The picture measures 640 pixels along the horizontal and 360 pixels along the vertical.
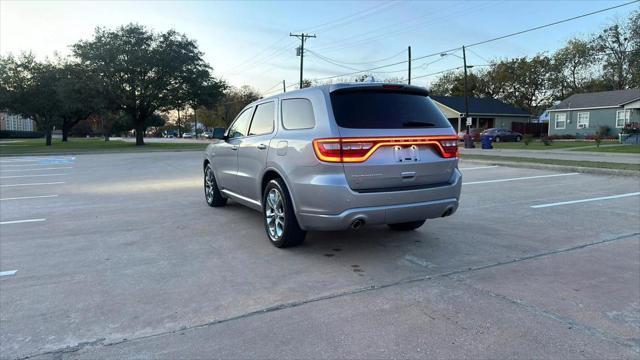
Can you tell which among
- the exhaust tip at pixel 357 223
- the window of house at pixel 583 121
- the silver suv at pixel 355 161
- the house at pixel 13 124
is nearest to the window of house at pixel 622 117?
the window of house at pixel 583 121

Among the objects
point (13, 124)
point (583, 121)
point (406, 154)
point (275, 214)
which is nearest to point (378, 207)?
point (406, 154)

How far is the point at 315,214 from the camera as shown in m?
4.74

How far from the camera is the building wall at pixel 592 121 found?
40350 millimetres

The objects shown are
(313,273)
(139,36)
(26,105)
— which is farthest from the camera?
(139,36)

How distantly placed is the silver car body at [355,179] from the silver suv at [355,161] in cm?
1

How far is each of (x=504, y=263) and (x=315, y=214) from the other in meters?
2.08

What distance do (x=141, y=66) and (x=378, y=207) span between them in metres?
42.7

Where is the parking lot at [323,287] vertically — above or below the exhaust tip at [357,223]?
below

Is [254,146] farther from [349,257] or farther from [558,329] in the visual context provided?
[558,329]

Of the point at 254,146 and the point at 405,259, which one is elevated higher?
the point at 254,146

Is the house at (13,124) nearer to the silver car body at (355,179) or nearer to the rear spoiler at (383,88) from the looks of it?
the silver car body at (355,179)

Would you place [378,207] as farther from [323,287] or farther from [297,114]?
[297,114]

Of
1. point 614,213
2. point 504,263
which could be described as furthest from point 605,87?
point 504,263

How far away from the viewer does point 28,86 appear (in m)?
40.4
